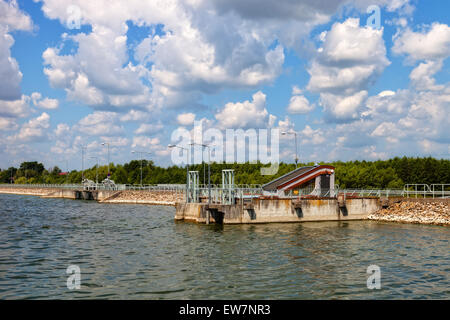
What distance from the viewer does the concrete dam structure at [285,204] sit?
1948 inches

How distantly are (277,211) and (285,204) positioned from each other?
1486mm

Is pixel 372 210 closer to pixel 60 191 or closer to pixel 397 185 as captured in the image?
pixel 397 185

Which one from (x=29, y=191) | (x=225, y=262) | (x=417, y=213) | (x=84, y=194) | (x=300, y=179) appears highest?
(x=300, y=179)

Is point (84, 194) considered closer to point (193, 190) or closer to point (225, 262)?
point (193, 190)

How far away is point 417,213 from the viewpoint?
53.0 m

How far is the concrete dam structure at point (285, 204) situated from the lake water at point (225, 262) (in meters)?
3.29

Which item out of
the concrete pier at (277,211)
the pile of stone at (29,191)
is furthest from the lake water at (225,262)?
the pile of stone at (29,191)

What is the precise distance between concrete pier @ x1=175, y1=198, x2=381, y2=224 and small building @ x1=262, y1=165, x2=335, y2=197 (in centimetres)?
445

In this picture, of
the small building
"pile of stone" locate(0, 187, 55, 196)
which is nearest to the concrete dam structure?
the small building

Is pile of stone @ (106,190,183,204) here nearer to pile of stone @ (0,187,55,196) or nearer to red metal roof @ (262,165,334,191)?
red metal roof @ (262,165,334,191)

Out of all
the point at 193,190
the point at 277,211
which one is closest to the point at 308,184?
the point at 277,211

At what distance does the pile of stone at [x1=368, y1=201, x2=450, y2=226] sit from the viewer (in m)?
50.6
